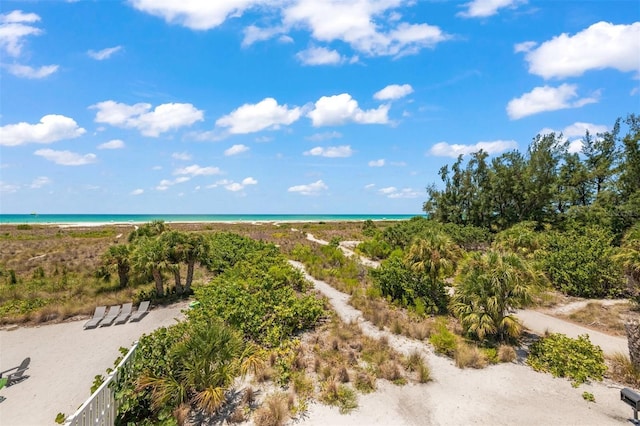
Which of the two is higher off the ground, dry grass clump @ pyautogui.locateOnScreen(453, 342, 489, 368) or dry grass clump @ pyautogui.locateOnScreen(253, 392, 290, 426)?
dry grass clump @ pyautogui.locateOnScreen(253, 392, 290, 426)

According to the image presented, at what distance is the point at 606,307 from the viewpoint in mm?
16250

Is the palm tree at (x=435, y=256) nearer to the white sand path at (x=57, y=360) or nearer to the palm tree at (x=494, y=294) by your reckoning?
the palm tree at (x=494, y=294)

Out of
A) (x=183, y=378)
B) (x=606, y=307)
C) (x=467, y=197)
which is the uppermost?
(x=467, y=197)

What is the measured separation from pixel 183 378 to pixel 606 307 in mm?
19979

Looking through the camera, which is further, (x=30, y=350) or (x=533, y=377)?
(x=30, y=350)

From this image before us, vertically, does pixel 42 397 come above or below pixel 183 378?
below

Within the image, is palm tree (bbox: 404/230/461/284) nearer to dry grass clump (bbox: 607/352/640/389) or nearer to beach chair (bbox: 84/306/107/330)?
dry grass clump (bbox: 607/352/640/389)

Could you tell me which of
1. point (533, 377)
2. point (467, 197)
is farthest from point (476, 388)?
point (467, 197)

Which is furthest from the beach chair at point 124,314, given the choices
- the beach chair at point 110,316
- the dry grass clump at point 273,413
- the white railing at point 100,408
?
the dry grass clump at point 273,413

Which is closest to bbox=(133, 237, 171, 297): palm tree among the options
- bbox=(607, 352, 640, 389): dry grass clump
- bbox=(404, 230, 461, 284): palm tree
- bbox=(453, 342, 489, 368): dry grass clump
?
bbox=(404, 230, 461, 284): palm tree

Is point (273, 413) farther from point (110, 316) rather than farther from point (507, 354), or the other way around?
point (110, 316)

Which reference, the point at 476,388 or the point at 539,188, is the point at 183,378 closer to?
the point at 476,388

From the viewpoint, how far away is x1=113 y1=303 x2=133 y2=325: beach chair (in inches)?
545

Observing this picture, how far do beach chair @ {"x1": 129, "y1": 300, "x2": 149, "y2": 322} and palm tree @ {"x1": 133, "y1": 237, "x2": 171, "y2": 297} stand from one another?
5.70 feet
